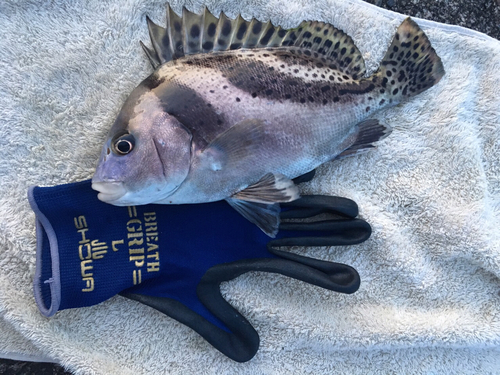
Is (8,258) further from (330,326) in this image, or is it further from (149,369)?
(330,326)

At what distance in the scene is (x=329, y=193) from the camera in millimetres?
1328

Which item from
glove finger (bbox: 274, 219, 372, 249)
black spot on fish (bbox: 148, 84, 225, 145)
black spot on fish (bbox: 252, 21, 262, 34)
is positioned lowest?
glove finger (bbox: 274, 219, 372, 249)

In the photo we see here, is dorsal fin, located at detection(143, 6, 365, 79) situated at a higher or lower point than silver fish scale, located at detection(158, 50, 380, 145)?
higher

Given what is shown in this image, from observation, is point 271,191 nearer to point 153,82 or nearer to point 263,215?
point 263,215

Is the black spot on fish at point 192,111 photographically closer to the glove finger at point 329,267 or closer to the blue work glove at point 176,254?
the blue work glove at point 176,254

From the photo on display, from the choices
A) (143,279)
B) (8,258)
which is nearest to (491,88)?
(143,279)

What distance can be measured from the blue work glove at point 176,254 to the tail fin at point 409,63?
0.46 meters

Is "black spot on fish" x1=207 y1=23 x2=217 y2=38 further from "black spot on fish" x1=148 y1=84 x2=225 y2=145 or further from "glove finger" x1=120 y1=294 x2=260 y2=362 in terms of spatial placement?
"glove finger" x1=120 y1=294 x2=260 y2=362

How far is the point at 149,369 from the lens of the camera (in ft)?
4.24

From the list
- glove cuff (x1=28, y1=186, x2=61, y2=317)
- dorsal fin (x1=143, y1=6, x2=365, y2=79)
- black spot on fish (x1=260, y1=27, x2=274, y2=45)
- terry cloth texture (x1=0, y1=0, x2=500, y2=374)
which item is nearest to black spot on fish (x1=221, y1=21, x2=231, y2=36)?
dorsal fin (x1=143, y1=6, x2=365, y2=79)

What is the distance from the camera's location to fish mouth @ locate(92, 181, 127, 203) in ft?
3.30

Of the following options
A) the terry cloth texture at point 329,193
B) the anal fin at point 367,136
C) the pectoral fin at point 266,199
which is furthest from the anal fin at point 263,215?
the anal fin at point 367,136

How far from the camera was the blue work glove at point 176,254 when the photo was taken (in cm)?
118

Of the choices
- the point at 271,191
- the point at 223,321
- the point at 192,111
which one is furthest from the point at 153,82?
the point at 223,321
